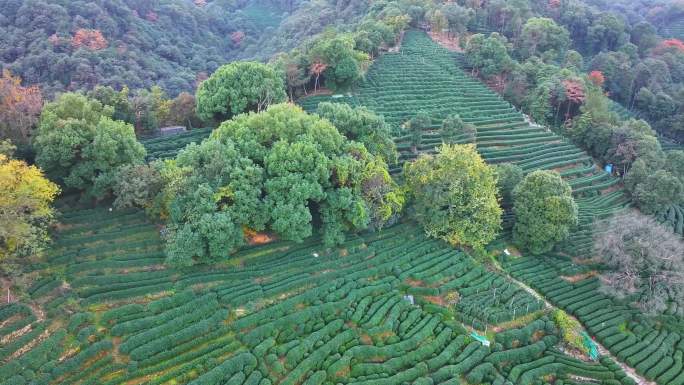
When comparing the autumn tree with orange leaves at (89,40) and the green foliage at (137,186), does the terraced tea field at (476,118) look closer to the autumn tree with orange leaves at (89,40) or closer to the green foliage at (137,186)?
the green foliage at (137,186)

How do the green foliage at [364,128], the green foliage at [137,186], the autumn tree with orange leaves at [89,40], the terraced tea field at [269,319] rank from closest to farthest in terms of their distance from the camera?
the terraced tea field at [269,319]
the green foliage at [137,186]
the green foliage at [364,128]
the autumn tree with orange leaves at [89,40]

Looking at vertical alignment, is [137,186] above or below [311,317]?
above

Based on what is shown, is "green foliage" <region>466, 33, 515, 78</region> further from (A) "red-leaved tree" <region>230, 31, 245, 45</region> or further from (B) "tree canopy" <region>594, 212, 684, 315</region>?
(A) "red-leaved tree" <region>230, 31, 245, 45</region>

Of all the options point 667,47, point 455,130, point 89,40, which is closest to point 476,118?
point 455,130

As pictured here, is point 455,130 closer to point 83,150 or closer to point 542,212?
point 542,212

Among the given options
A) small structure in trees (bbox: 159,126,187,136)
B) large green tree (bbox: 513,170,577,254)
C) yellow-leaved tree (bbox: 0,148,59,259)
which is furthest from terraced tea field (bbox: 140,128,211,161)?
large green tree (bbox: 513,170,577,254)

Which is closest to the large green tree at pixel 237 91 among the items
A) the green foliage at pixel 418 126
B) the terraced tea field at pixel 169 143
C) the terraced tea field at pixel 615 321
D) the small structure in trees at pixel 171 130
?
the terraced tea field at pixel 169 143
